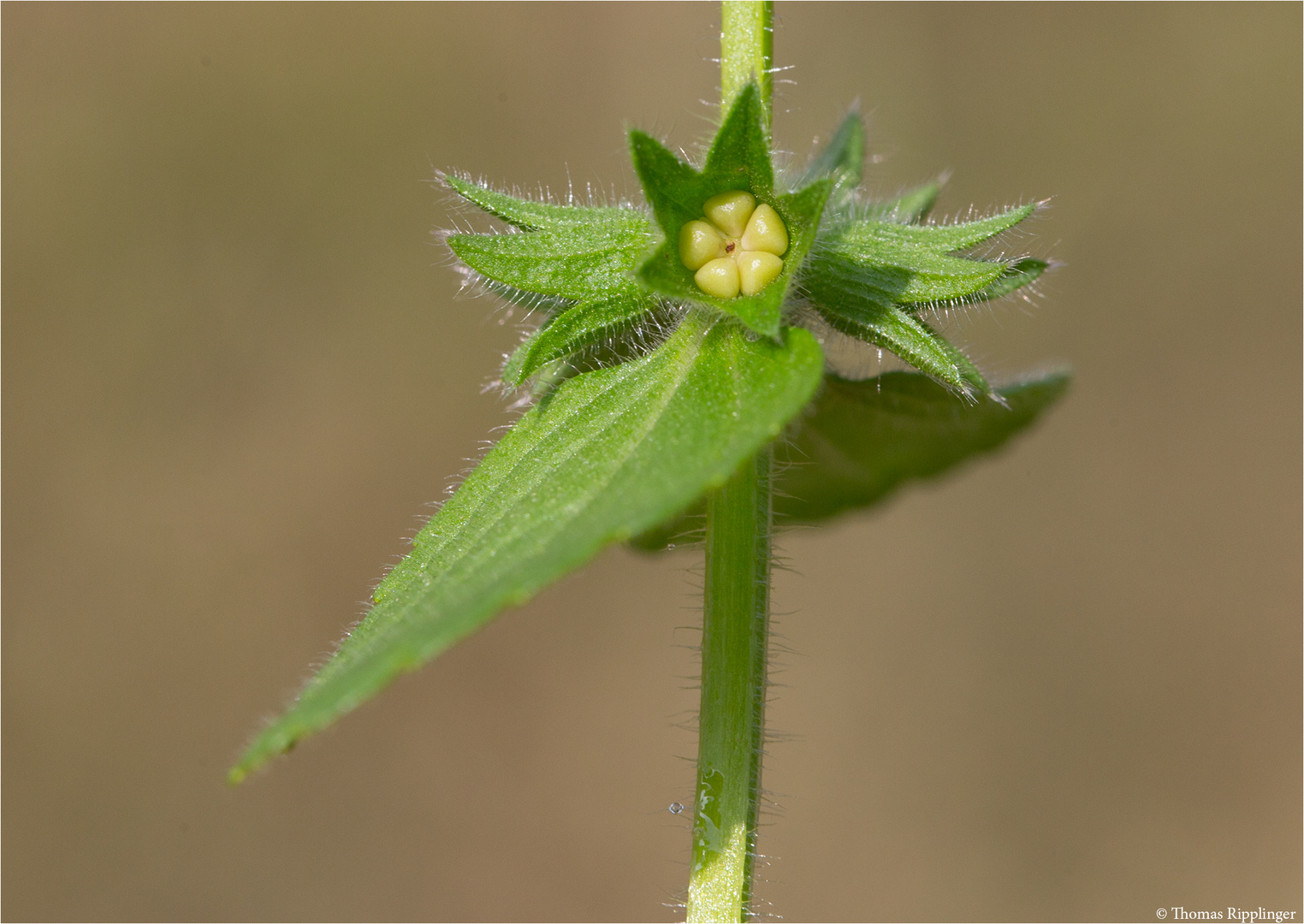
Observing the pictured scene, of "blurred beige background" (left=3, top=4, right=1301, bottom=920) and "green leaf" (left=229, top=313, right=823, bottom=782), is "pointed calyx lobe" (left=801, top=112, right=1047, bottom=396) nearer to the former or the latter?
"green leaf" (left=229, top=313, right=823, bottom=782)

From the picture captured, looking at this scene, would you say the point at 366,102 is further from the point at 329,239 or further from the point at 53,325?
the point at 53,325

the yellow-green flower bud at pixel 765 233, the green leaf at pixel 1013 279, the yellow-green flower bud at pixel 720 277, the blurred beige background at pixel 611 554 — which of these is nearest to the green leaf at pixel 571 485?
the yellow-green flower bud at pixel 720 277

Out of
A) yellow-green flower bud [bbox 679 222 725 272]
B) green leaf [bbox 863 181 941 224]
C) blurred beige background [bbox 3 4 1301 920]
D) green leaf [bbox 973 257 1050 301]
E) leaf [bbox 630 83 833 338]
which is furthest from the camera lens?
blurred beige background [bbox 3 4 1301 920]

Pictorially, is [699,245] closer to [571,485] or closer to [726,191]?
[726,191]

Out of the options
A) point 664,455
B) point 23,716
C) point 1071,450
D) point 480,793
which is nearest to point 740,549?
point 664,455

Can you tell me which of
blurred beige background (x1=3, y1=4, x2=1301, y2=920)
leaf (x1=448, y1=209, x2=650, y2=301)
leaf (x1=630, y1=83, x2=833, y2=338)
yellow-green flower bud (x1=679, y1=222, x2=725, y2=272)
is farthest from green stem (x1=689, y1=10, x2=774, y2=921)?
blurred beige background (x1=3, y1=4, x2=1301, y2=920)

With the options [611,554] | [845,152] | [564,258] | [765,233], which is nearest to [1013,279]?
[765,233]

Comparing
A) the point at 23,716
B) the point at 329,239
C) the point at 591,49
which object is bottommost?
the point at 23,716
